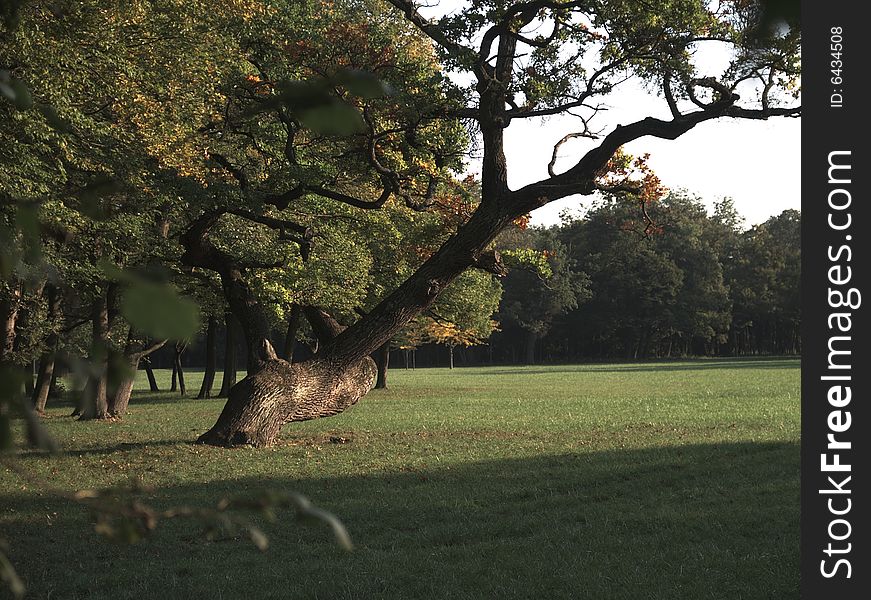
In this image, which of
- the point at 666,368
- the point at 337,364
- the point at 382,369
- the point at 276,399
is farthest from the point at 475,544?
the point at 666,368

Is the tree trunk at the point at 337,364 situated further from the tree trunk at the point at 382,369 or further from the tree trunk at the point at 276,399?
the tree trunk at the point at 382,369

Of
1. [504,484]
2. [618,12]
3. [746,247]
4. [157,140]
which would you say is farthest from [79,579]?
[746,247]

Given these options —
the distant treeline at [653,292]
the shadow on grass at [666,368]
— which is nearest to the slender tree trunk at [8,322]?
the shadow on grass at [666,368]

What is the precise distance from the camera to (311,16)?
50.9 ft

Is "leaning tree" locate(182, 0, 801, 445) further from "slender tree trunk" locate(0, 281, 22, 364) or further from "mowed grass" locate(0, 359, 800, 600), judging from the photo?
"slender tree trunk" locate(0, 281, 22, 364)

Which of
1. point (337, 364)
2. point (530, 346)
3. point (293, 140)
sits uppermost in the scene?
point (293, 140)

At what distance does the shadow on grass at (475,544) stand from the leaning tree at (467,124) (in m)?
3.86

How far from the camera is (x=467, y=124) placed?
14.8 metres

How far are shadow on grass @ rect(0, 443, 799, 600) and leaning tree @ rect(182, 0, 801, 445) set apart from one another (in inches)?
152

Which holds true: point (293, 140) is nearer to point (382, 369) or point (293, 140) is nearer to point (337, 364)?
point (337, 364)

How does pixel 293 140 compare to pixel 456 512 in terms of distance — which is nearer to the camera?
pixel 456 512

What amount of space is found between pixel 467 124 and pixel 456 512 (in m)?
7.43

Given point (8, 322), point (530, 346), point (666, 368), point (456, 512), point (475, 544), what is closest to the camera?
point (475, 544)

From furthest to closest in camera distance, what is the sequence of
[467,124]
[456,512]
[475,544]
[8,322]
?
[8,322]
[467,124]
[456,512]
[475,544]
